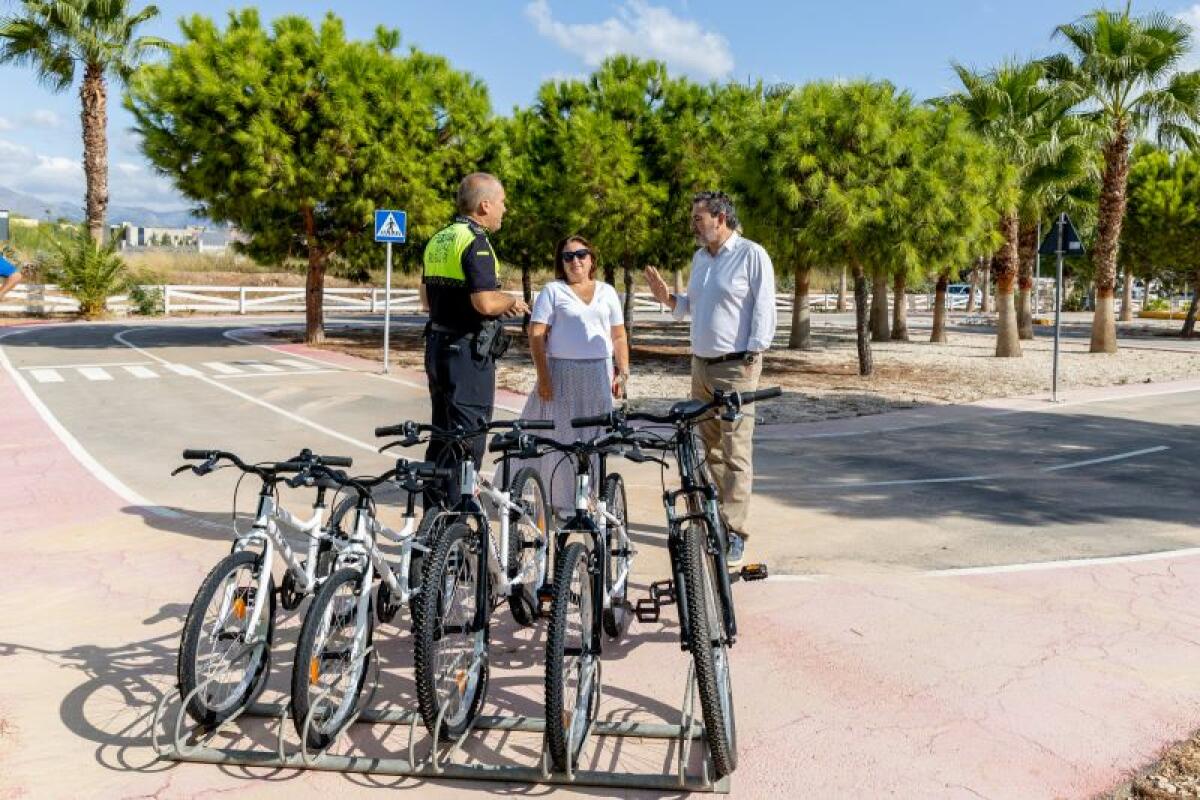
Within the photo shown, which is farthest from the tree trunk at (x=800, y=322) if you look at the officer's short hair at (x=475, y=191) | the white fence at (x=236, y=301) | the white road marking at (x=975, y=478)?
the officer's short hair at (x=475, y=191)

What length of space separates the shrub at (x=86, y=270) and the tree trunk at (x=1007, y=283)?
26.3 m

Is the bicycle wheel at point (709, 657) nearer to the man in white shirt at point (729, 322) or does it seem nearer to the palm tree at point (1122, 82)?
the man in white shirt at point (729, 322)

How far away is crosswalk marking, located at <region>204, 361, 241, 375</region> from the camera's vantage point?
17.8 m

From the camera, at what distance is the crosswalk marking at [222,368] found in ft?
58.4

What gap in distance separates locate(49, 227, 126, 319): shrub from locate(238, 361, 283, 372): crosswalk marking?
52.2 ft

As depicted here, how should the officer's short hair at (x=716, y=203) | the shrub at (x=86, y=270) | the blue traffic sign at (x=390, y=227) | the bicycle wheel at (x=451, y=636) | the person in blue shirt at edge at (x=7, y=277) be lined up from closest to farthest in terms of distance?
the bicycle wheel at (x=451, y=636), the officer's short hair at (x=716, y=203), the person in blue shirt at edge at (x=7, y=277), the blue traffic sign at (x=390, y=227), the shrub at (x=86, y=270)

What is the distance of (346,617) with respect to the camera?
374cm

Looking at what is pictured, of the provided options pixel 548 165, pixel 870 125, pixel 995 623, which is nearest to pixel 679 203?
pixel 548 165

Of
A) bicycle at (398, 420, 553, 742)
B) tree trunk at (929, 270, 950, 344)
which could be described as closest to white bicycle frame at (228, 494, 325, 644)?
bicycle at (398, 420, 553, 742)

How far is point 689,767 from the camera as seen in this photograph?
11.9 ft

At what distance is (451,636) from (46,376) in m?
15.3

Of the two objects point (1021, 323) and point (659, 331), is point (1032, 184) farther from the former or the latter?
point (659, 331)

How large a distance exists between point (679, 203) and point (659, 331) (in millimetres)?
12282

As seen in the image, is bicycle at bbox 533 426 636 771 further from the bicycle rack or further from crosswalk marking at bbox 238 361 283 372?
crosswalk marking at bbox 238 361 283 372
